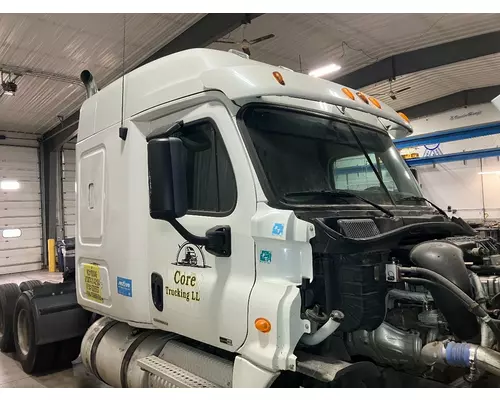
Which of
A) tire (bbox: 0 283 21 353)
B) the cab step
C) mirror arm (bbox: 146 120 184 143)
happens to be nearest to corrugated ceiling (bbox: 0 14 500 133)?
tire (bbox: 0 283 21 353)

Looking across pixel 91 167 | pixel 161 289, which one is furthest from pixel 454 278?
pixel 91 167

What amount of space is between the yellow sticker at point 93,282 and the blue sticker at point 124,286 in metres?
0.35

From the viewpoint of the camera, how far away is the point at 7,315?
5.11m

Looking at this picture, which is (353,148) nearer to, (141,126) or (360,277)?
(360,277)

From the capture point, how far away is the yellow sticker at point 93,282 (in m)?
3.51

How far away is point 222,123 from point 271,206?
60 cm

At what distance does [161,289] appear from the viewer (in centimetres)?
289

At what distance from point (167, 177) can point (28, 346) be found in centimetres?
330

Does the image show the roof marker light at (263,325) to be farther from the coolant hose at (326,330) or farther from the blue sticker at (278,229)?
the blue sticker at (278,229)

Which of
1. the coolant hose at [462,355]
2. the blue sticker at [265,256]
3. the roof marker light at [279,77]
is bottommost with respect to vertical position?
the coolant hose at [462,355]

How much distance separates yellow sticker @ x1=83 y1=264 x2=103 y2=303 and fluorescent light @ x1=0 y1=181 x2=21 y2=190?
37.7 feet

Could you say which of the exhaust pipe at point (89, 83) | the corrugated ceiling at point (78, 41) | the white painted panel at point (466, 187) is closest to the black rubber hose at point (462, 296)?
the exhaust pipe at point (89, 83)

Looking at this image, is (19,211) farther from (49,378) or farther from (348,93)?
(348,93)

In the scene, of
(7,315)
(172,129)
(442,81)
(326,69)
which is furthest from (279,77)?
(442,81)
